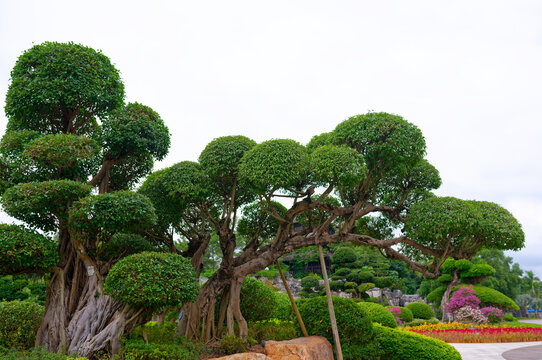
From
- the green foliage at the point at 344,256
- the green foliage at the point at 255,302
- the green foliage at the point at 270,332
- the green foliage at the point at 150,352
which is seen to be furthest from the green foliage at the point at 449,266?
the green foliage at the point at 150,352

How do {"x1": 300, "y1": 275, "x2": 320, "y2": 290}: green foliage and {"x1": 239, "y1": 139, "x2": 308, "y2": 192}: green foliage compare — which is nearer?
{"x1": 239, "y1": 139, "x2": 308, "y2": 192}: green foliage

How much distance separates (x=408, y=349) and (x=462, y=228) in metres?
2.91

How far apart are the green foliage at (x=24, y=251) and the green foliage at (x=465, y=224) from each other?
25.0ft

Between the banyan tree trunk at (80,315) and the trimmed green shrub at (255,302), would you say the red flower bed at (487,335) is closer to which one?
the trimmed green shrub at (255,302)

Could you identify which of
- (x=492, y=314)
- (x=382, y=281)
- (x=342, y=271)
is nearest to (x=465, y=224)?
(x=492, y=314)

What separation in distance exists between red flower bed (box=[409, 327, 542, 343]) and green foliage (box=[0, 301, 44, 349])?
40.7 feet

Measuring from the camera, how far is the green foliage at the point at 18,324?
28.7 feet

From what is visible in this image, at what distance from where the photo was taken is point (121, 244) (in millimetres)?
8984

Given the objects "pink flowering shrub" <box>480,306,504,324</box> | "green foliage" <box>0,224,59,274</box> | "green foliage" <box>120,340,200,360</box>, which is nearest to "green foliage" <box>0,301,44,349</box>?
"green foliage" <box>0,224,59,274</box>

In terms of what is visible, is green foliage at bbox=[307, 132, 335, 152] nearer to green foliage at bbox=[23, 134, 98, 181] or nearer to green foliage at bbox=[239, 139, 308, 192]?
green foliage at bbox=[239, 139, 308, 192]

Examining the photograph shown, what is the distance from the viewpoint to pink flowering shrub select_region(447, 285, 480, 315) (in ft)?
59.0

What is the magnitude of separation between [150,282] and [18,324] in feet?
15.1

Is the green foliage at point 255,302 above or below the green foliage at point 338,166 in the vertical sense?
below

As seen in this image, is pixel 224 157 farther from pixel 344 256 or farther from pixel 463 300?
pixel 344 256
